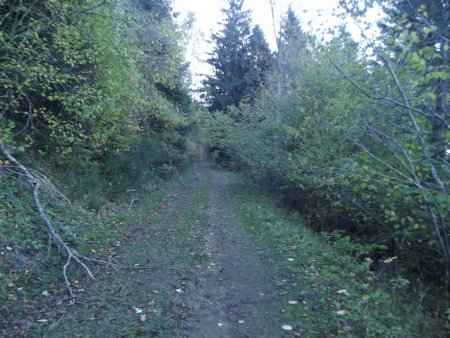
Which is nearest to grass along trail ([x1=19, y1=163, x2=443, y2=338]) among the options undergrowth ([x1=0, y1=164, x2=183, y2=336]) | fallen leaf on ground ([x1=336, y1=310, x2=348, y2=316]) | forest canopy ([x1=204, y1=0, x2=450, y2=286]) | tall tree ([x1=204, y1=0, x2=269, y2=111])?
fallen leaf on ground ([x1=336, y1=310, x2=348, y2=316])

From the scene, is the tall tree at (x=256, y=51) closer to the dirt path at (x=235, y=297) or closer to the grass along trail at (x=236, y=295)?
the grass along trail at (x=236, y=295)

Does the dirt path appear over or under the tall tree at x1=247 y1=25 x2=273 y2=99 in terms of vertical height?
under

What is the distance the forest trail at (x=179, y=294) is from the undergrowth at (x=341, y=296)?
1.10ft

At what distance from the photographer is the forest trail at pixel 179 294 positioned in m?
4.72

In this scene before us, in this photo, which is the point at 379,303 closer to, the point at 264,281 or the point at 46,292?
the point at 264,281

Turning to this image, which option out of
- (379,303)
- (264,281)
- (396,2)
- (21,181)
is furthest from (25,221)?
(396,2)

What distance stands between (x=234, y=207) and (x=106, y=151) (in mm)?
5494

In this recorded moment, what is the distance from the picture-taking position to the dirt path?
4727 millimetres

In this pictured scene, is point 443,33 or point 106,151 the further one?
point 106,151

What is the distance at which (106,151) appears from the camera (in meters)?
14.6

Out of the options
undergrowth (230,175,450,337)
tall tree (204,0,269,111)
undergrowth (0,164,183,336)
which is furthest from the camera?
tall tree (204,0,269,111)

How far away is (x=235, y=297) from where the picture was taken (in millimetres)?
5730

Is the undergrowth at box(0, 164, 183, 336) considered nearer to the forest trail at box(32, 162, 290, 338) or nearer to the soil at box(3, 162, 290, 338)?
the soil at box(3, 162, 290, 338)

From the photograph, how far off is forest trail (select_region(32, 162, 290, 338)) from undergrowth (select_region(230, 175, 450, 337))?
1.10 ft
